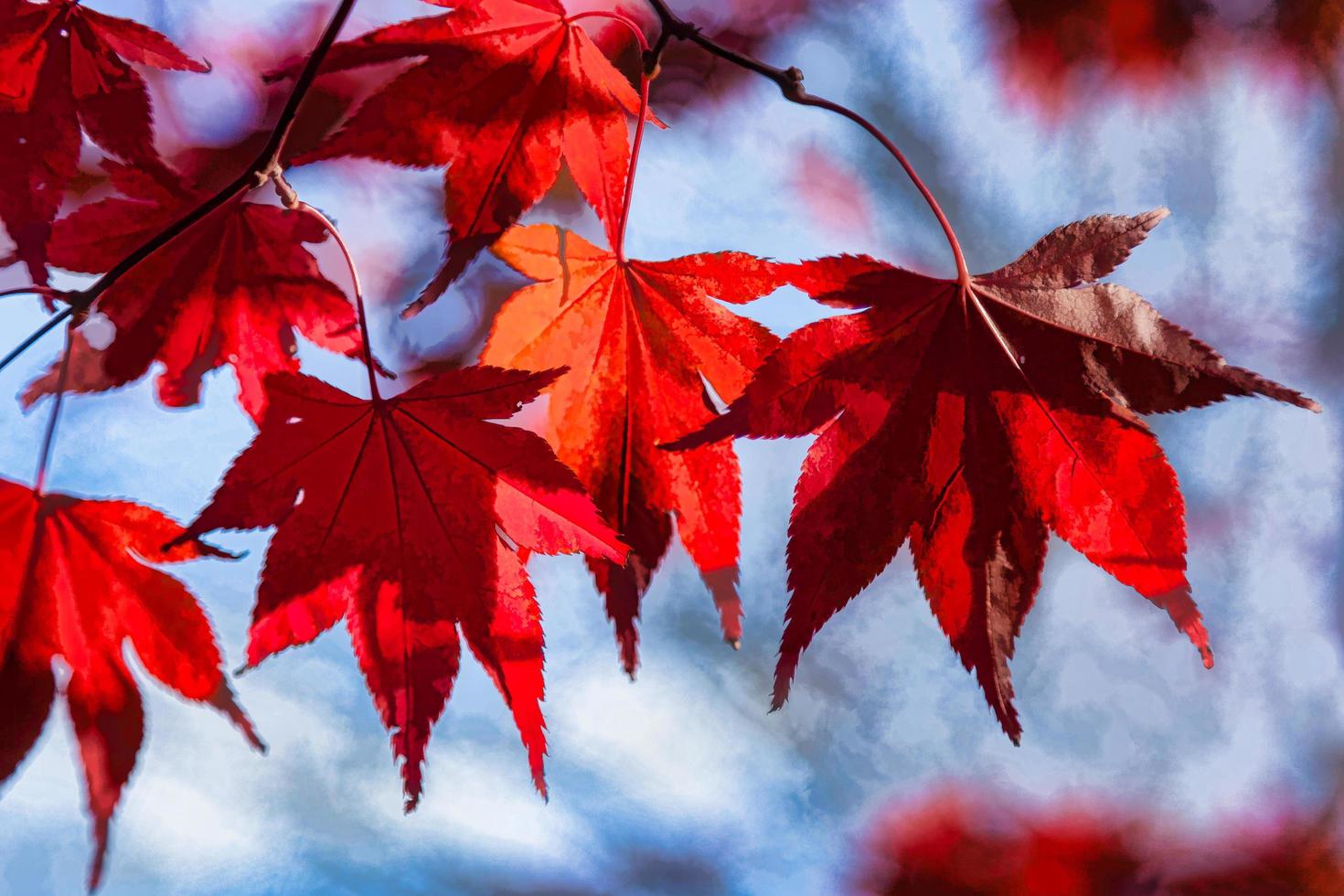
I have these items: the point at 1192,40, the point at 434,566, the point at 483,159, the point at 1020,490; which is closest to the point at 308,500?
the point at 434,566

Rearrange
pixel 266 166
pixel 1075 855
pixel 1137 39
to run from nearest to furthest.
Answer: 1. pixel 266 166
2. pixel 1137 39
3. pixel 1075 855

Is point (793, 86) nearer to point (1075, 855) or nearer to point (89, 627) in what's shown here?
point (89, 627)

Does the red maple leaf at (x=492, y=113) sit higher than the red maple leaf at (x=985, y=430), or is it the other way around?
the red maple leaf at (x=492, y=113)

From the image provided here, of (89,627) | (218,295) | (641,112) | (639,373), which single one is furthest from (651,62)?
(89,627)

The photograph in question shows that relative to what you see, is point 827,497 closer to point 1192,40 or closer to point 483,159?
point 483,159

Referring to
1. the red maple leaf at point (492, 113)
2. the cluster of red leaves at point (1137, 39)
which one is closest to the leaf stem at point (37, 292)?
→ the red maple leaf at point (492, 113)

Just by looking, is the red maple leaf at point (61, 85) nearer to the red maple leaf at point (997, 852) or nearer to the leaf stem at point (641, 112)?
the leaf stem at point (641, 112)

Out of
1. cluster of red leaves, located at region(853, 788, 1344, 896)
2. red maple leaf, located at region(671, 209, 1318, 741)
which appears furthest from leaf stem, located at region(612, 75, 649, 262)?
cluster of red leaves, located at region(853, 788, 1344, 896)
